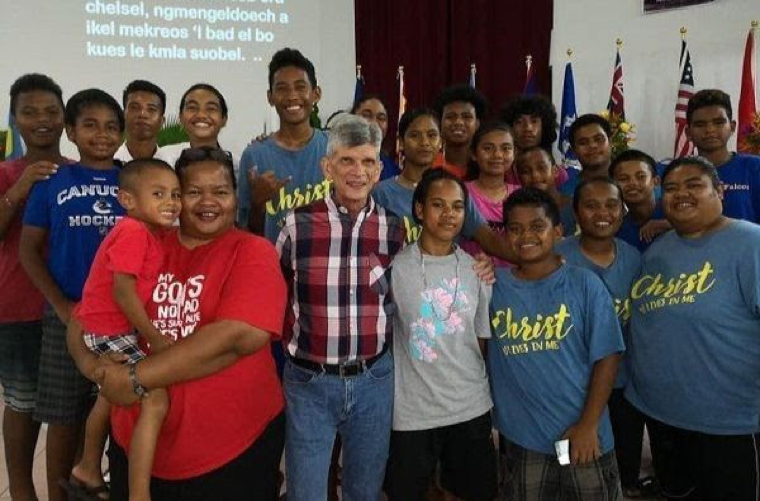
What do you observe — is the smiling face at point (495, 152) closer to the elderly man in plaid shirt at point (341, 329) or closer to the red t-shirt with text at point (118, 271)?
the elderly man in plaid shirt at point (341, 329)

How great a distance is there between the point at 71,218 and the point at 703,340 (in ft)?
7.17

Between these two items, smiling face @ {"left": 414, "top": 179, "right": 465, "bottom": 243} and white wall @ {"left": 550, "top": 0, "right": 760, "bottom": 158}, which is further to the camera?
white wall @ {"left": 550, "top": 0, "right": 760, "bottom": 158}

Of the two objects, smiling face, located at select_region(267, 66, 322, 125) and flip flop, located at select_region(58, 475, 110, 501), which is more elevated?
smiling face, located at select_region(267, 66, 322, 125)

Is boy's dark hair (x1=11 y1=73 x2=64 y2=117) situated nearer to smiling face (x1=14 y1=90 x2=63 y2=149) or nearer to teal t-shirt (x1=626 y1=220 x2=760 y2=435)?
smiling face (x1=14 y1=90 x2=63 y2=149)

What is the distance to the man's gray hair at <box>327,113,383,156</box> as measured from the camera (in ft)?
6.38

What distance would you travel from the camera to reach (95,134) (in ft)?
7.59

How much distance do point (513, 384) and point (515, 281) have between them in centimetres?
34

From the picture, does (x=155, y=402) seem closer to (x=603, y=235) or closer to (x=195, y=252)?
(x=195, y=252)

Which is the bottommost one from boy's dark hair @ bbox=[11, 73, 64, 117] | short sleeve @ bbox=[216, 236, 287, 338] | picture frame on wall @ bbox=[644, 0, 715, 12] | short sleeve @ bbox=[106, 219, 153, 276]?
short sleeve @ bbox=[216, 236, 287, 338]

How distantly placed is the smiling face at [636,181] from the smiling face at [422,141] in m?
0.83

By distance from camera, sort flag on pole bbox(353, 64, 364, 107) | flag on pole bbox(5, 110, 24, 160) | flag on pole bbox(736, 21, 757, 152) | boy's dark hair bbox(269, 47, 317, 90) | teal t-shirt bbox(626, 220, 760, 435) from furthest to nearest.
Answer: flag on pole bbox(353, 64, 364, 107) < flag on pole bbox(736, 21, 757, 152) < flag on pole bbox(5, 110, 24, 160) < boy's dark hair bbox(269, 47, 317, 90) < teal t-shirt bbox(626, 220, 760, 435)

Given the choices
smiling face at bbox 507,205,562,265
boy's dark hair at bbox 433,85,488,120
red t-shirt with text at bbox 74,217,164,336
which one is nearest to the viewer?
red t-shirt with text at bbox 74,217,164,336

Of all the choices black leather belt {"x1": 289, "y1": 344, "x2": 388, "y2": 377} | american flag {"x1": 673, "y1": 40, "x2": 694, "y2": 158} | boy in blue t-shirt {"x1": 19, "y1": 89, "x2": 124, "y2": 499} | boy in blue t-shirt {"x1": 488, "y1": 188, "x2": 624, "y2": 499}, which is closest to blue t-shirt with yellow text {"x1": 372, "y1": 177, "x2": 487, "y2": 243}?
boy in blue t-shirt {"x1": 488, "y1": 188, "x2": 624, "y2": 499}

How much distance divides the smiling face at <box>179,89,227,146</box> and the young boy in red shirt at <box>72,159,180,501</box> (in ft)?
3.13
